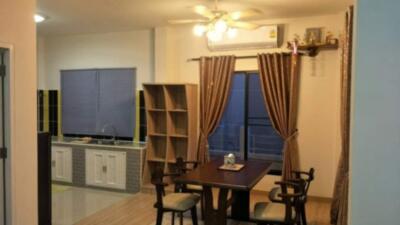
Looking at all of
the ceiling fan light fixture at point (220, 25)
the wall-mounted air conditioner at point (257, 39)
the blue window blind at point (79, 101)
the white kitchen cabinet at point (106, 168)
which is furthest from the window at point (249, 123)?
the blue window blind at point (79, 101)

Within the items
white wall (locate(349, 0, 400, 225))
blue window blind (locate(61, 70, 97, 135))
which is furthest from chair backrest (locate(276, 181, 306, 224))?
blue window blind (locate(61, 70, 97, 135))

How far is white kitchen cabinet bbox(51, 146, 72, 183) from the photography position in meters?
5.94

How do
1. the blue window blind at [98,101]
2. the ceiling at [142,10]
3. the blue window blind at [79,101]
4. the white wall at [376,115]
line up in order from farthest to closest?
the blue window blind at [79,101], the blue window blind at [98,101], the ceiling at [142,10], the white wall at [376,115]

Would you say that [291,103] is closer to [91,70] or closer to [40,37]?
[91,70]

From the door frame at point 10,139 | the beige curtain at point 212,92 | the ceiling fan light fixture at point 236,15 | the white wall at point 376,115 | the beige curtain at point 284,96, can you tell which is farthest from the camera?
the beige curtain at point 212,92

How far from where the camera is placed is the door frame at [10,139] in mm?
3051

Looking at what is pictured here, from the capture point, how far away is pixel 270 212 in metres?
3.29

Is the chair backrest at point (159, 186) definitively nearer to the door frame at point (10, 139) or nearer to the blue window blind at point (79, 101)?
the door frame at point (10, 139)

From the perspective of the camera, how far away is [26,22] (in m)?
3.17

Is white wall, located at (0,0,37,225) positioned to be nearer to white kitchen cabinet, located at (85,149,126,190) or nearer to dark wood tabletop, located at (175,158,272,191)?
dark wood tabletop, located at (175,158,272,191)

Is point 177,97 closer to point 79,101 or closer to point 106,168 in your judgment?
point 106,168

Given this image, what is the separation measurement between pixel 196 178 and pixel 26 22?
2170mm

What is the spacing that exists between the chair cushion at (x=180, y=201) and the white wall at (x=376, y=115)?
6.64 feet

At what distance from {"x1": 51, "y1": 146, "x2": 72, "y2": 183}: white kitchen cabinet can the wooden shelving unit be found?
1.44 metres
